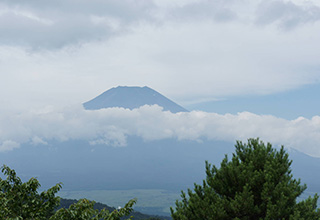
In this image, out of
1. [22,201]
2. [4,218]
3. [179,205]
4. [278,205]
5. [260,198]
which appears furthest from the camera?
[179,205]

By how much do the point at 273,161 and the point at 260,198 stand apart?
163 centimetres

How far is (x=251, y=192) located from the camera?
12961 mm

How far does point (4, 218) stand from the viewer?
1052cm

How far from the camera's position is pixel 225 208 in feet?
43.9

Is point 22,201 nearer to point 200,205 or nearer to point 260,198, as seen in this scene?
point 200,205

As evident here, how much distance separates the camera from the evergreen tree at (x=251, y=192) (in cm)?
1292

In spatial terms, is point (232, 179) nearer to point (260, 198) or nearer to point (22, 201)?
point (260, 198)

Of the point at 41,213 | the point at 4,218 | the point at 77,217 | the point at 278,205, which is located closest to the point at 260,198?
the point at 278,205

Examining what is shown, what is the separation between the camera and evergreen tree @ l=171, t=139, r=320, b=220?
12922 mm

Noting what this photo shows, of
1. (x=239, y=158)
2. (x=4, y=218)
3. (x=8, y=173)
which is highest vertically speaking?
(x=239, y=158)

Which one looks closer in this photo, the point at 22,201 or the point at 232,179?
the point at 22,201

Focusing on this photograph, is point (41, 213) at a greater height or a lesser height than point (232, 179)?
lesser

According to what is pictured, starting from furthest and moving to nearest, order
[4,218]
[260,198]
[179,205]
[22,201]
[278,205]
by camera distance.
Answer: [179,205], [260,198], [278,205], [22,201], [4,218]

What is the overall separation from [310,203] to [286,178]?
1.30 m
